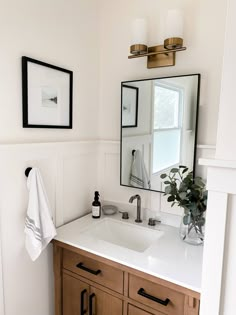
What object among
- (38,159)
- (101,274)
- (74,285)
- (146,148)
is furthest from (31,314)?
(146,148)

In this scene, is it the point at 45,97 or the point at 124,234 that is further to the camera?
the point at 124,234

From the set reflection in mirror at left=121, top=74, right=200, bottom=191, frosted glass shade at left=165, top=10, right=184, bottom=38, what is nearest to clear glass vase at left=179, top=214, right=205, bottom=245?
reflection in mirror at left=121, top=74, right=200, bottom=191

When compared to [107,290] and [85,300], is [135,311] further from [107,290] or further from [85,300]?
[85,300]

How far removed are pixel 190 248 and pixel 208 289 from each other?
53cm

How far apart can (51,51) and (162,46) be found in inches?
27.4

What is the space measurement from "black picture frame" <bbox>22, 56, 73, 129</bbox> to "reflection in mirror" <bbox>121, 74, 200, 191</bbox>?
391 mm

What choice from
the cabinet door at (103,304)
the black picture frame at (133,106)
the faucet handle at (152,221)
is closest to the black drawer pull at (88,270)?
the cabinet door at (103,304)

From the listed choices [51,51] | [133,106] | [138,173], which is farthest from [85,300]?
[51,51]

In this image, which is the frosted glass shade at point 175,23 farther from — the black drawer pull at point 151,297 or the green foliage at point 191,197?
the black drawer pull at point 151,297

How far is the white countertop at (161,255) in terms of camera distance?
3.53ft

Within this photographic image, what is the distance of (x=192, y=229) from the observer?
4.56 ft

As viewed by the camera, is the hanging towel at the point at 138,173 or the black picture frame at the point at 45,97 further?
the hanging towel at the point at 138,173

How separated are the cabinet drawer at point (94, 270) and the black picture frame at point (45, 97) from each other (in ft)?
2.61

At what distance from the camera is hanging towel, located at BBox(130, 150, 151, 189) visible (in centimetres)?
167
